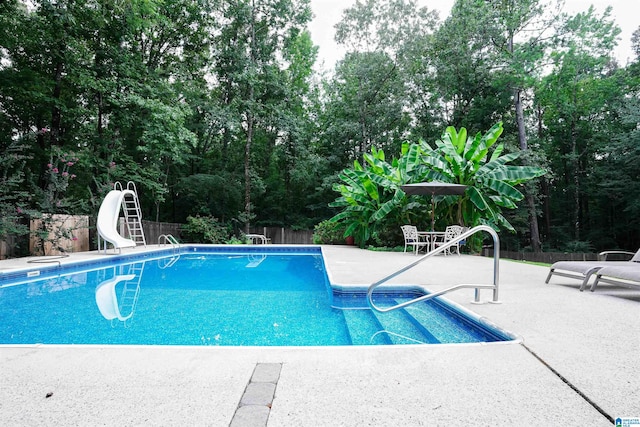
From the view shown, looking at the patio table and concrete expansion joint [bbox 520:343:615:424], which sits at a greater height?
the patio table

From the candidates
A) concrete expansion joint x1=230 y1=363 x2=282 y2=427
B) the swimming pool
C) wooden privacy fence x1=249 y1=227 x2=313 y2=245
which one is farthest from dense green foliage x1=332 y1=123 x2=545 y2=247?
concrete expansion joint x1=230 y1=363 x2=282 y2=427

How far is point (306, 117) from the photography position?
22.7 meters

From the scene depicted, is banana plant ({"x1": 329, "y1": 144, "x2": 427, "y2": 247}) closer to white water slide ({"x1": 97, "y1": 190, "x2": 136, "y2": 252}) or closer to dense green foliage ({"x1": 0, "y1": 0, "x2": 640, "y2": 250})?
dense green foliage ({"x1": 0, "y1": 0, "x2": 640, "y2": 250})

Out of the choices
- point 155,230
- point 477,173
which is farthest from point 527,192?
point 155,230

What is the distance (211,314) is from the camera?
394 centimetres

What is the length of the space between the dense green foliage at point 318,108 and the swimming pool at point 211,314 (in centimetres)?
485

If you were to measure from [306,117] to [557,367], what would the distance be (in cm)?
2214

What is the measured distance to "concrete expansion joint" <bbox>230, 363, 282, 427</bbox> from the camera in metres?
1.36

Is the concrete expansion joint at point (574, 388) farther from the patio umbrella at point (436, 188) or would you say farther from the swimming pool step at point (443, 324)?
the patio umbrella at point (436, 188)

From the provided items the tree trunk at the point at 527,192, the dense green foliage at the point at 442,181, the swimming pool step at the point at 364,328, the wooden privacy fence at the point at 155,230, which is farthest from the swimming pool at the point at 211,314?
the tree trunk at the point at 527,192

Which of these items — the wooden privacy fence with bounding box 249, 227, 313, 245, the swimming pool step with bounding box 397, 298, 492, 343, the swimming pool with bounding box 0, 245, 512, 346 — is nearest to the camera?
the swimming pool step with bounding box 397, 298, 492, 343

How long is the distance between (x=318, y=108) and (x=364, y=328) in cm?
2127

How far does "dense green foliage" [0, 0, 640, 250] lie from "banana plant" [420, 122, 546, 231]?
7 centimetres

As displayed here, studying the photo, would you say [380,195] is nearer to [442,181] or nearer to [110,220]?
[442,181]
